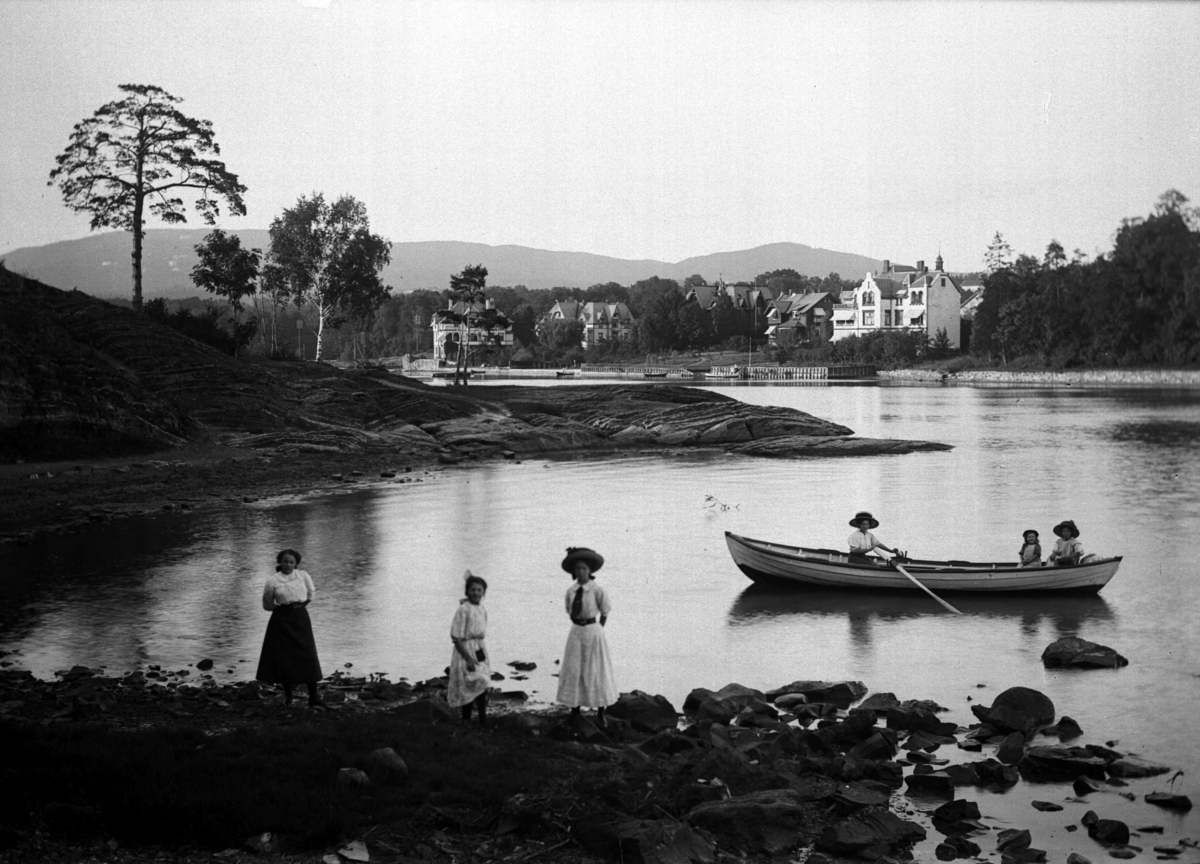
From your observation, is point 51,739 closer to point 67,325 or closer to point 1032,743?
point 1032,743

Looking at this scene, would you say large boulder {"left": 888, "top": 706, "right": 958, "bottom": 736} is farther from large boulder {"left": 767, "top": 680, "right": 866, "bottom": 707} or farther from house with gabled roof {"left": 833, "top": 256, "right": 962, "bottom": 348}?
house with gabled roof {"left": 833, "top": 256, "right": 962, "bottom": 348}

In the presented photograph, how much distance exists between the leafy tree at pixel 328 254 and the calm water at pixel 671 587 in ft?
129

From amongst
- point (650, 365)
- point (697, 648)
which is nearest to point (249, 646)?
point (697, 648)

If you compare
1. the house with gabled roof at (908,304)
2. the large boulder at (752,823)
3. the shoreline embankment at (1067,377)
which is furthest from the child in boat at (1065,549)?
the house with gabled roof at (908,304)

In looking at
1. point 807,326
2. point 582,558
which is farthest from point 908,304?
point 582,558

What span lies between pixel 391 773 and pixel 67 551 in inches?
827

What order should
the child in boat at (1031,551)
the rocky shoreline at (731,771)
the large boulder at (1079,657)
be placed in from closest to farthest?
1. the rocky shoreline at (731,771)
2. the large boulder at (1079,657)
3. the child in boat at (1031,551)

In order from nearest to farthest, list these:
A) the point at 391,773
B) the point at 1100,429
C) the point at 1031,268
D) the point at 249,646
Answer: the point at 391,773
the point at 249,646
the point at 1100,429
the point at 1031,268

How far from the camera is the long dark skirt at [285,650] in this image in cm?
1485

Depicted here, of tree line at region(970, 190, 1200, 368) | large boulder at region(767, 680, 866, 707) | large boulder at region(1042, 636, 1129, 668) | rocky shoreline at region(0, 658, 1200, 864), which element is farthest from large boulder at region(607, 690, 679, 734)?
tree line at region(970, 190, 1200, 368)

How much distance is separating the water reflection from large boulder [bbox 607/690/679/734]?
27.4ft

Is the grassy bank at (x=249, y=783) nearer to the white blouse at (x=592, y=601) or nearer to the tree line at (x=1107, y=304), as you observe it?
→ the white blouse at (x=592, y=601)

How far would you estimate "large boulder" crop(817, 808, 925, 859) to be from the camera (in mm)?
11773

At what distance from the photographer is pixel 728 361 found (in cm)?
18862
